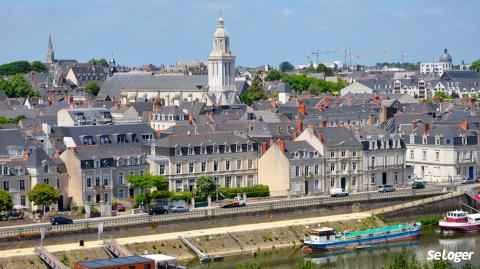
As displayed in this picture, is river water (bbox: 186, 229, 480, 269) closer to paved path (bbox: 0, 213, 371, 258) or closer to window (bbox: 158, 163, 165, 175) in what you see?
paved path (bbox: 0, 213, 371, 258)

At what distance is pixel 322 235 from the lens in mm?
54969

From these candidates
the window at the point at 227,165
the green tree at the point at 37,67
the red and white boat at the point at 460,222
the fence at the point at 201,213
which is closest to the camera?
the fence at the point at 201,213

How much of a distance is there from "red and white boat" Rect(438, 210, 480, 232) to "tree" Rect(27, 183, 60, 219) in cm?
2115

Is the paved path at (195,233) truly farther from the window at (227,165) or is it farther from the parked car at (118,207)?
the window at (227,165)

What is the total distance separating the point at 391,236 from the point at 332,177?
9.86 meters

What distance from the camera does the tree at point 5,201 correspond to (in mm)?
54875

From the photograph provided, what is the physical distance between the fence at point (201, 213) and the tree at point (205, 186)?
4.19m

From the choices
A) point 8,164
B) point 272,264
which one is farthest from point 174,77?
point 272,264

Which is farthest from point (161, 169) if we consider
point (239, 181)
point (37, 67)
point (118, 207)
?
point (37, 67)

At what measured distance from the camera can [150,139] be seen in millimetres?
70375

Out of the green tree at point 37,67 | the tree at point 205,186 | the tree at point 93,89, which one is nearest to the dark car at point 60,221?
the tree at point 205,186

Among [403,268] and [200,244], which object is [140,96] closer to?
[200,244]

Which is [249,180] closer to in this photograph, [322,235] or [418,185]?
[418,185]

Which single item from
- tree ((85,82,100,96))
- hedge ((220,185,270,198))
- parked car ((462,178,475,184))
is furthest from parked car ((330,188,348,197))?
tree ((85,82,100,96))
